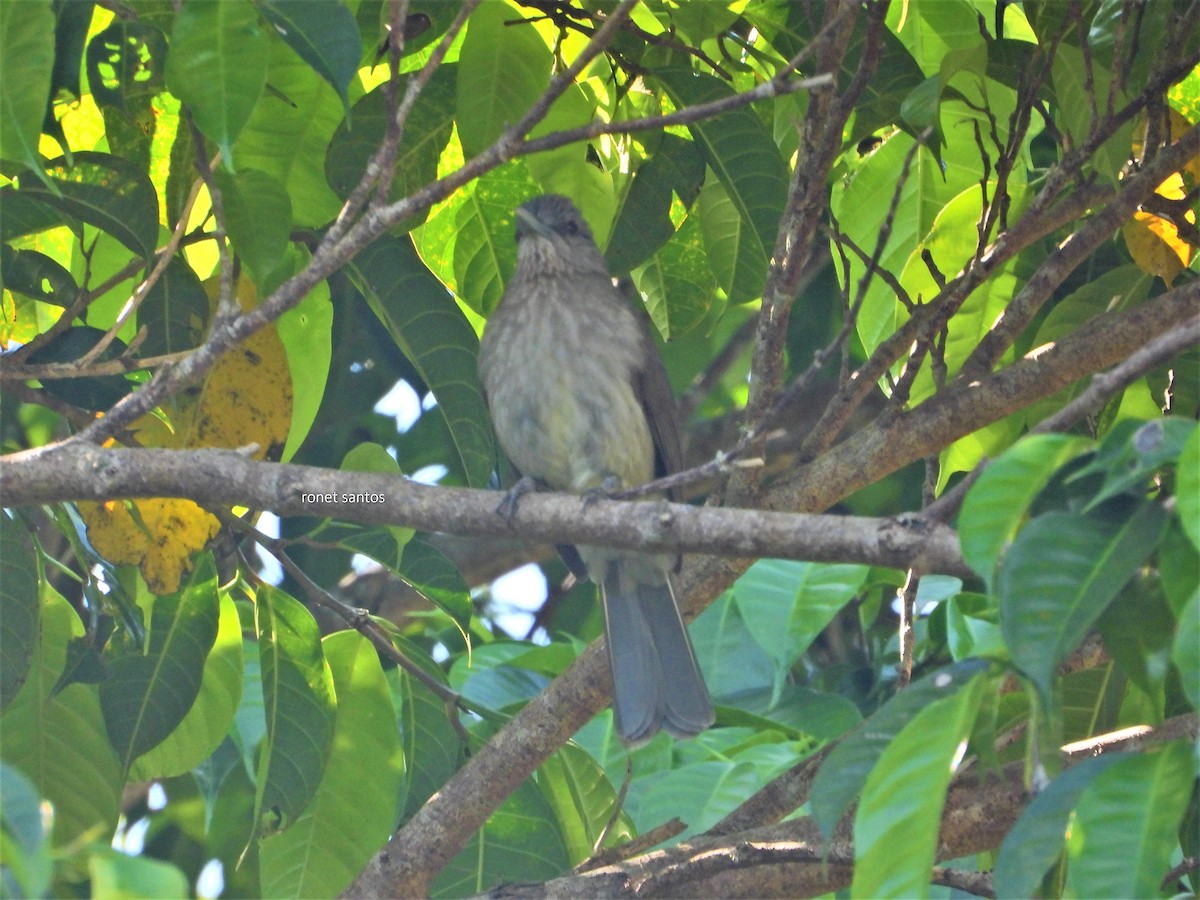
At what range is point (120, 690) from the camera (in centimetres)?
282

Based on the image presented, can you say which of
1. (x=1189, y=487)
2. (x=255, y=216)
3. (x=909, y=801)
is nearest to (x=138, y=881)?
(x=909, y=801)

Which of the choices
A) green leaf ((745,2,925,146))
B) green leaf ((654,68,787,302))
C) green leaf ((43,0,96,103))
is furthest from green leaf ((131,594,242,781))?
green leaf ((745,2,925,146))

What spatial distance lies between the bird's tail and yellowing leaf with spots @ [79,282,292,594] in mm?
1034

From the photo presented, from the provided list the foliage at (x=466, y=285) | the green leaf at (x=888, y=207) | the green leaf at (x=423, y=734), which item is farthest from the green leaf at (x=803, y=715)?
the green leaf at (x=888, y=207)

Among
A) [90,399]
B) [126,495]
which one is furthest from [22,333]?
[126,495]

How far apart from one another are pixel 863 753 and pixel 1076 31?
6.67 feet

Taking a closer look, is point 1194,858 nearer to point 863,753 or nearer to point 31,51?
point 863,753

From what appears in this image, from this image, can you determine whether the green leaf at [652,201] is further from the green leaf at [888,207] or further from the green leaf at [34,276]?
the green leaf at [34,276]

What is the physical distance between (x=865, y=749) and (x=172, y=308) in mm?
1938

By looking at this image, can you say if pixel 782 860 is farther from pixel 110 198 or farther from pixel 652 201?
pixel 110 198

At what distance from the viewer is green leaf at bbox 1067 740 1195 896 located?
1308mm

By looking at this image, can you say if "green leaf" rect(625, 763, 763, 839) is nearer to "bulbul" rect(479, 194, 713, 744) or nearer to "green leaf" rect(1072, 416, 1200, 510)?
"bulbul" rect(479, 194, 713, 744)

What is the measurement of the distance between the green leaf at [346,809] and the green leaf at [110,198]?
117cm

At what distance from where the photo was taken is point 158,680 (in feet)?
9.28
